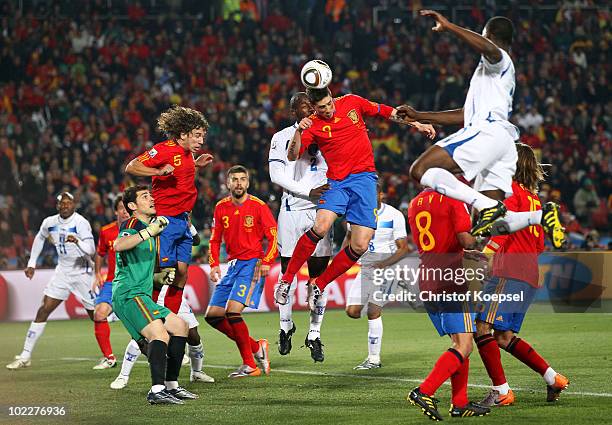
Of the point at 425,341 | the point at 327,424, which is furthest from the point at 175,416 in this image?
the point at 425,341

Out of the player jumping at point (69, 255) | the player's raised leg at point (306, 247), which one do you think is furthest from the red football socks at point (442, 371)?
the player jumping at point (69, 255)

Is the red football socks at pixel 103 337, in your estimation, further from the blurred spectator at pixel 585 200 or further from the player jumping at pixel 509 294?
the blurred spectator at pixel 585 200

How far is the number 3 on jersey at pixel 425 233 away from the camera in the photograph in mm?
8359

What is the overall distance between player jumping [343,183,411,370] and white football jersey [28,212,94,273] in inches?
164

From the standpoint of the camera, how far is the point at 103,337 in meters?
13.3

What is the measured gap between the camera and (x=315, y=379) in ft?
37.2

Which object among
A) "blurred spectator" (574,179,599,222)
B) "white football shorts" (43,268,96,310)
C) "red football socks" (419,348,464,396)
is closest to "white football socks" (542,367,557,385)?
"red football socks" (419,348,464,396)

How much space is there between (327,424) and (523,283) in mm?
2101

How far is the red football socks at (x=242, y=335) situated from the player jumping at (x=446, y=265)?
3.54m

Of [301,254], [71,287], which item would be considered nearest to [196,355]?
[301,254]

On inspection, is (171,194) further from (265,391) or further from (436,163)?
(436,163)

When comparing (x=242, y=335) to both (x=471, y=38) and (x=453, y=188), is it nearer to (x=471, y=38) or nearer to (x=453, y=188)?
(x=453, y=188)

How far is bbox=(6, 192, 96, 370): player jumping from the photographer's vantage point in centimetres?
1463

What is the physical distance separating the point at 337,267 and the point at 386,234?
298cm
